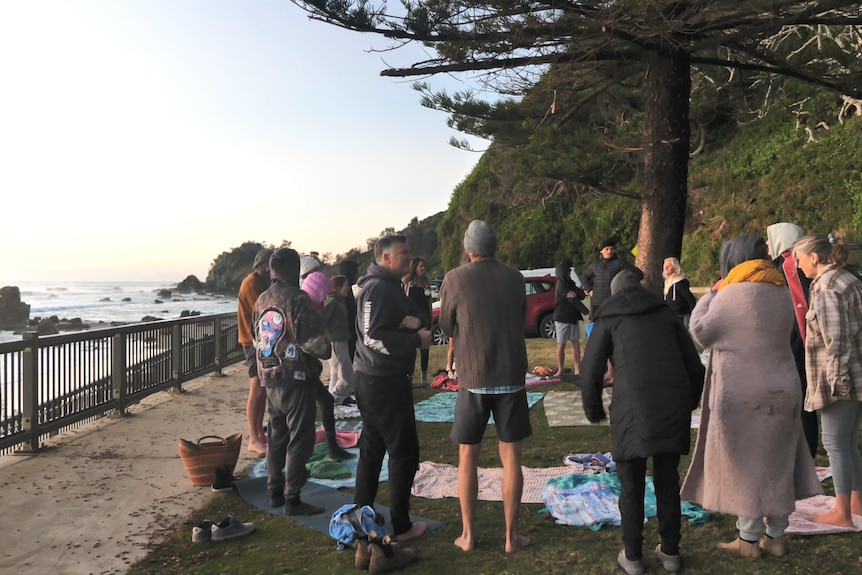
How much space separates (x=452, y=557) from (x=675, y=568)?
3.61 feet

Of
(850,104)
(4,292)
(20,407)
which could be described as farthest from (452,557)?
(4,292)

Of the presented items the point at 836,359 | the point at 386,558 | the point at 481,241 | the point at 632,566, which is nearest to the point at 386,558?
the point at 386,558

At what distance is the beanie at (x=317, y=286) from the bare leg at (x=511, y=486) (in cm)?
196

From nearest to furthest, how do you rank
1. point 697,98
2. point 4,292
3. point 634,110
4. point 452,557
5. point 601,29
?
point 452,557
point 601,29
point 634,110
point 697,98
point 4,292

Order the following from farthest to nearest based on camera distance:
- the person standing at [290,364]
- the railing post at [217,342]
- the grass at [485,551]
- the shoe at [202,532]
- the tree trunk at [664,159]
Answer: the railing post at [217,342] < the tree trunk at [664,159] < the person standing at [290,364] < the shoe at [202,532] < the grass at [485,551]

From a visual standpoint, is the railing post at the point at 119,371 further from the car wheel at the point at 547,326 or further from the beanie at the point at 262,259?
the car wheel at the point at 547,326

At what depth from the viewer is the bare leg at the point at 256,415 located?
5668mm

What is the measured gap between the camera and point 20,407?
5676 millimetres

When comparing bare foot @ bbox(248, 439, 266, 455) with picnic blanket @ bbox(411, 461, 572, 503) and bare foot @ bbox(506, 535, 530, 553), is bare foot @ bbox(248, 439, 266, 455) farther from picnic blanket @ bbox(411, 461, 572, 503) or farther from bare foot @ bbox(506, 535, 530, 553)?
bare foot @ bbox(506, 535, 530, 553)

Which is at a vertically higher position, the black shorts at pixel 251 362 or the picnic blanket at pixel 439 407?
the black shorts at pixel 251 362

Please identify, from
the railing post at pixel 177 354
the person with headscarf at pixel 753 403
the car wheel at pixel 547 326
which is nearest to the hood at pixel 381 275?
the person with headscarf at pixel 753 403

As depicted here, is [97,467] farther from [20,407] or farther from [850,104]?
[850,104]

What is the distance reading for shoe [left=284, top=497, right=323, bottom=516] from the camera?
4.21 metres

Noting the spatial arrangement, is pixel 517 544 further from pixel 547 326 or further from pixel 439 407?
pixel 547 326
